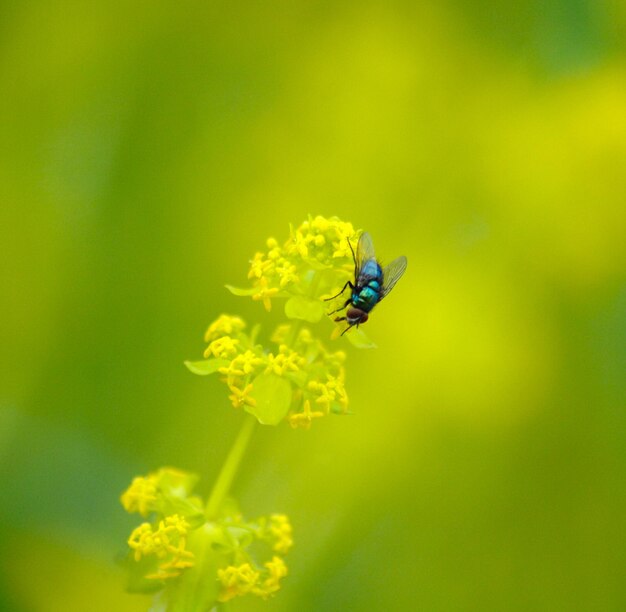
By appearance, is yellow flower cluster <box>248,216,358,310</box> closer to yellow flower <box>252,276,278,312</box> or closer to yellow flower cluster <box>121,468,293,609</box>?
yellow flower <box>252,276,278,312</box>

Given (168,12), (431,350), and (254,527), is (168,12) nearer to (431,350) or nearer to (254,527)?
(431,350)

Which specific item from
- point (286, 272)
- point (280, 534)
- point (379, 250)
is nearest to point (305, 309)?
point (286, 272)

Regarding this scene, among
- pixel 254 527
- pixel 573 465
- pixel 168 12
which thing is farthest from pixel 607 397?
pixel 168 12

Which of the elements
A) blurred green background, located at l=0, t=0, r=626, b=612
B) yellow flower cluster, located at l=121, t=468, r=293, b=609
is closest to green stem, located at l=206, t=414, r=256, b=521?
yellow flower cluster, located at l=121, t=468, r=293, b=609

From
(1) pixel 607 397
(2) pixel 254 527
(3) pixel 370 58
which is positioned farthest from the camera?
(3) pixel 370 58

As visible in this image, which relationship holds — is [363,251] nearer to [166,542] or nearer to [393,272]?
[393,272]
